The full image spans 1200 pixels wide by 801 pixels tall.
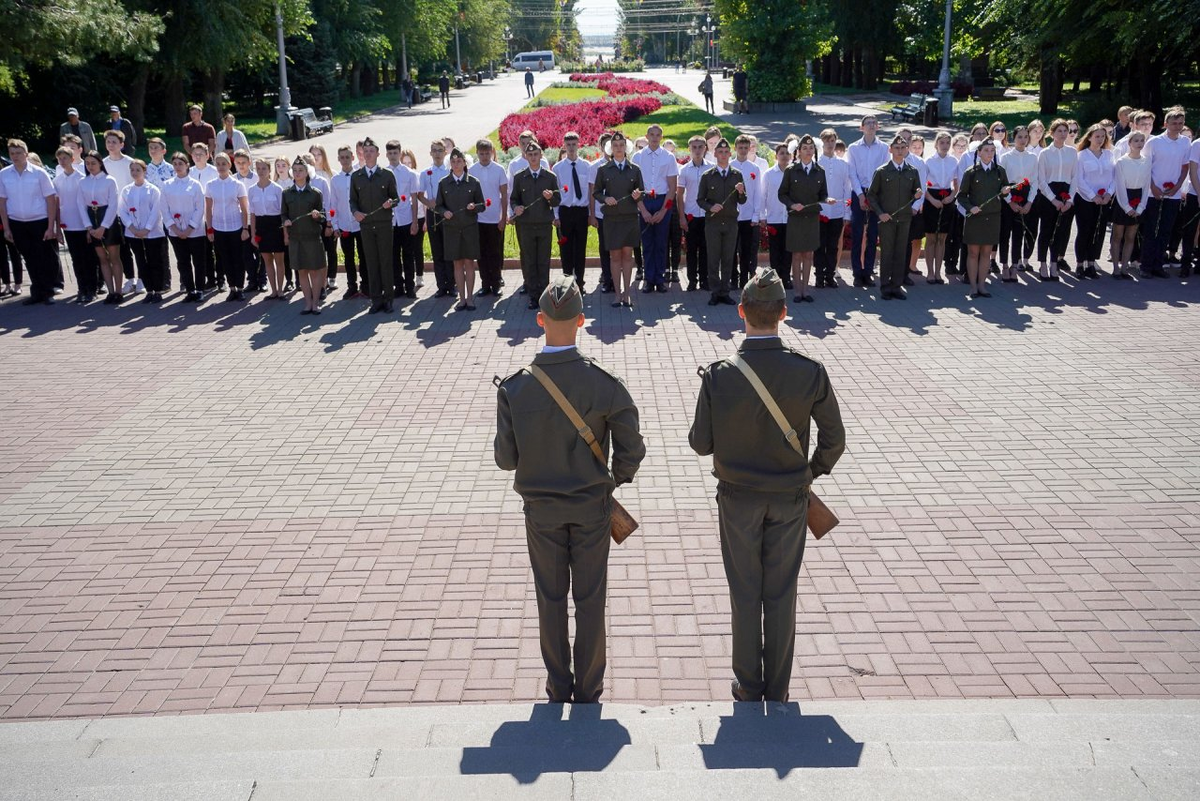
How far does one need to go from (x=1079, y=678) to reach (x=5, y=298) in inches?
590

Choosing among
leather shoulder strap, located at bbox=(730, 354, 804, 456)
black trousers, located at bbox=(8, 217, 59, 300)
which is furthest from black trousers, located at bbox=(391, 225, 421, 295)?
leather shoulder strap, located at bbox=(730, 354, 804, 456)

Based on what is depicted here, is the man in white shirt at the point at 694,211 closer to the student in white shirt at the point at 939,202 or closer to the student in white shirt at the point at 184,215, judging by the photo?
the student in white shirt at the point at 939,202

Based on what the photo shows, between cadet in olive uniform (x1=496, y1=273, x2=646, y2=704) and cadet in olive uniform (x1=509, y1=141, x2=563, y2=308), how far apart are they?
8173 millimetres

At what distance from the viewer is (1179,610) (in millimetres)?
5961

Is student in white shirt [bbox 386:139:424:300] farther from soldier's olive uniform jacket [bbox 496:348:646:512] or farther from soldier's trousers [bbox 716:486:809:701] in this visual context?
soldier's trousers [bbox 716:486:809:701]

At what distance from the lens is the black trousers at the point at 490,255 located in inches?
551

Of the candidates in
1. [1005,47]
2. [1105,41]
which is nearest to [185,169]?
[1105,41]

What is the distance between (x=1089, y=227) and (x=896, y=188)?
3.24 meters

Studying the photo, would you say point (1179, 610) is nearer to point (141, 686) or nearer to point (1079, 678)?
point (1079, 678)

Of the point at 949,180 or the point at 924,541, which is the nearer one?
the point at 924,541

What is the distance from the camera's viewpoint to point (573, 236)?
1416 centimetres

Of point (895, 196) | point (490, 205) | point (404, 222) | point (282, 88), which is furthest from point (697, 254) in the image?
point (282, 88)

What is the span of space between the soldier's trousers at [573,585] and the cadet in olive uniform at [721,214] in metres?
8.58

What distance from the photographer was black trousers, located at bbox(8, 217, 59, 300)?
554 inches
